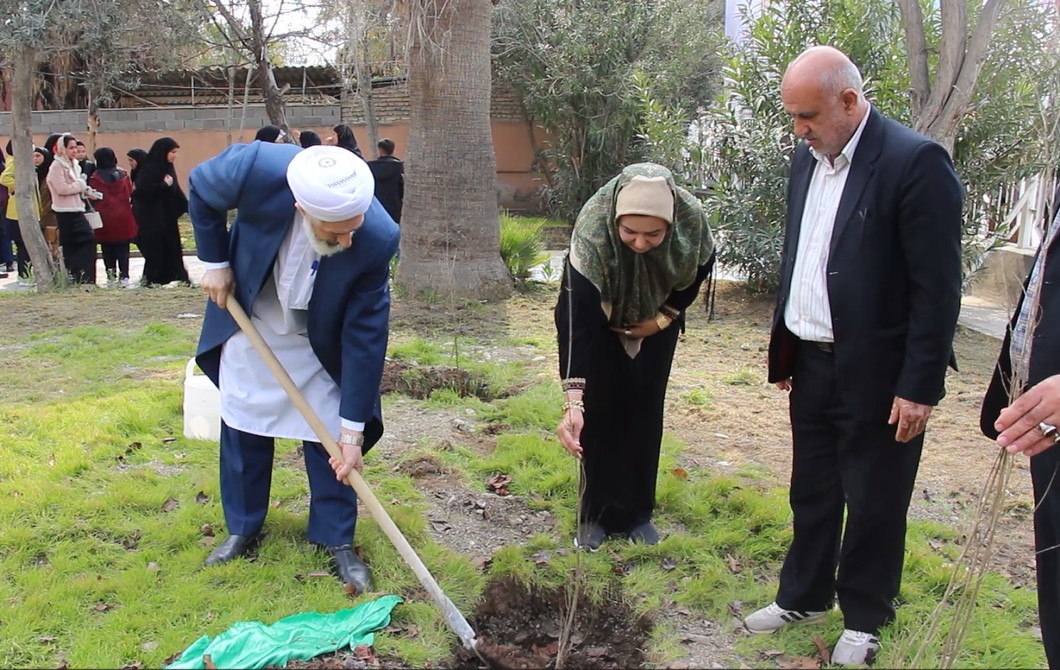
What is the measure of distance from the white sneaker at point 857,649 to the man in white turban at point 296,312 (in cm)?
168

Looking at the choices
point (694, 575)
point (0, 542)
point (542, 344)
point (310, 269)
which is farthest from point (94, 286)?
point (694, 575)

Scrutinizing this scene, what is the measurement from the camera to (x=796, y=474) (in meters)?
3.09

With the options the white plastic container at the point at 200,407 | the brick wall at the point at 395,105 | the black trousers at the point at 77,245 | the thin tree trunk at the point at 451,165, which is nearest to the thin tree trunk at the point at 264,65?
the brick wall at the point at 395,105

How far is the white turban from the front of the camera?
280 centimetres

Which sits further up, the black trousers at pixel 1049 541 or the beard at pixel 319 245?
the beard at pixel 319 245

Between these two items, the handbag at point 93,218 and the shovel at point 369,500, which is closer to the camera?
the shovel at point 369,500

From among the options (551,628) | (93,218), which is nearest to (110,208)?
(93,218)

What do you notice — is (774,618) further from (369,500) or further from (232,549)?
(232,549)

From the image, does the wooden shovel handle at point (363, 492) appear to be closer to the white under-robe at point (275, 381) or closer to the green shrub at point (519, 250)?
the white under-robe at point (275, 381)

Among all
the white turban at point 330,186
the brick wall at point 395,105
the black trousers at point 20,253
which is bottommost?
the black trousers at point 20,253

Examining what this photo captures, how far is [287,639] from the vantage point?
2.94m

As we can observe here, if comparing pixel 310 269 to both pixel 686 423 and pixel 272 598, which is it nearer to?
pixel 272 598

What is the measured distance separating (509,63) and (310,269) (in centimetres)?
1475

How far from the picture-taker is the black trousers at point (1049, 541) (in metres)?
2.47
